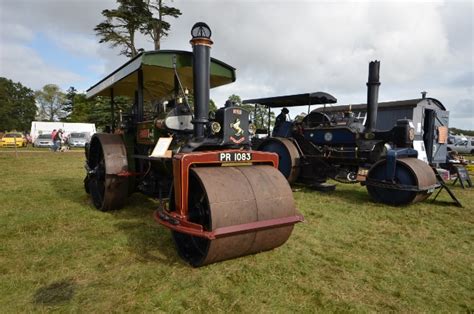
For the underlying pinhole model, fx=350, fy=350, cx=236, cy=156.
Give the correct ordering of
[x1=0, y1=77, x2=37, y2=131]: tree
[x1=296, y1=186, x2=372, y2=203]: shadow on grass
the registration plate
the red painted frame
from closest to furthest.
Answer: the red painted frame
the registration plate
[x1=296, y1=186, x2=372, y2=203]: shadow on grass
[x1=0, y1=77, x2=37, y2=131]: tree

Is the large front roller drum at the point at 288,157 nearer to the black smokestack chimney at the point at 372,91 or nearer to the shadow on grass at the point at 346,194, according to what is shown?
the shadow on grass at the point at 346,194

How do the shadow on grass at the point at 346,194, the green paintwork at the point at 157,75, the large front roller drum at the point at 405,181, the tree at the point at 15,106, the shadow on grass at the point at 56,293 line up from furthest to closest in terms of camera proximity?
the tree at the point at 15,106
the shadow on grass at the point at 346,194
the large front roller drum at the point at 405,181
the green paintwork at the point at 157,75
the shadow on grass at the point at 56,293

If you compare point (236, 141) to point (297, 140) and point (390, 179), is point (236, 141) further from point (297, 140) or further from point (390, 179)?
point (297, 140)

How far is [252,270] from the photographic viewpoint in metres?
3.22

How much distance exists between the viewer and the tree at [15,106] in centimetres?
6772

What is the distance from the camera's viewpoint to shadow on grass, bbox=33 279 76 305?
2.67 m

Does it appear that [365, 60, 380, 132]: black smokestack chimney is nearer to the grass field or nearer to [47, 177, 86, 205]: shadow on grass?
the grass field

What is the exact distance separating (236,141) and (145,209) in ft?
8.10

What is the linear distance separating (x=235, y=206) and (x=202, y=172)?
433 millimetres

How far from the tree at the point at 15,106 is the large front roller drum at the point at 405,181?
76806 mm

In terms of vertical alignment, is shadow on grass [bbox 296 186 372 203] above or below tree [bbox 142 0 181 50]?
below

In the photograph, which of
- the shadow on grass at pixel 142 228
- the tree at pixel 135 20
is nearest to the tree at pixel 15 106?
the tree at pixel 135 20

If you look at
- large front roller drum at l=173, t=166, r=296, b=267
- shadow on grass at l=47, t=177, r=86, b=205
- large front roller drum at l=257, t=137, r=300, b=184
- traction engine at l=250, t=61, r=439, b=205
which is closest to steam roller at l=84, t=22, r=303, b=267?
large front roller drum at l=173, t=166, r=296, b=267

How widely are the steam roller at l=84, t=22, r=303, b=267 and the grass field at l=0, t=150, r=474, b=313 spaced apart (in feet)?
0.96
